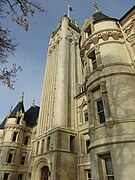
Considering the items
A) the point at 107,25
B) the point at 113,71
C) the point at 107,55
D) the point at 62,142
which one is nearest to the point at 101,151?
the point at 113,71

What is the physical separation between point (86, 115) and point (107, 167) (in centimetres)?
1088

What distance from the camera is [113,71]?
1047 centimetres

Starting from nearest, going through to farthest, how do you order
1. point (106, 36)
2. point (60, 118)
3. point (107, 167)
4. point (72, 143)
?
point (107, 167) < point (106, 36) < point (72, 143) < point (60, 118)

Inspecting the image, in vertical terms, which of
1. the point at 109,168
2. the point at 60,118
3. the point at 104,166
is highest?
the point at 60,118

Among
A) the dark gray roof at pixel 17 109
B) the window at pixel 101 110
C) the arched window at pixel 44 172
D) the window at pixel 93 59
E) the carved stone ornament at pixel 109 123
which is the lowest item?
the arched window at pixel 44 172

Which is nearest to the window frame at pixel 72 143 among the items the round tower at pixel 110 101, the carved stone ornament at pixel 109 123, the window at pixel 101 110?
Answer: the round tower at pixel 110 101

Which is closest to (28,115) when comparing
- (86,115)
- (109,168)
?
(86,115)

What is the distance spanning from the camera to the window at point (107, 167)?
7938 mm

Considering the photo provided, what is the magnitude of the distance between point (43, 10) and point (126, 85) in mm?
7520

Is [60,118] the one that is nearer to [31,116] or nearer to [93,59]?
[93,59]

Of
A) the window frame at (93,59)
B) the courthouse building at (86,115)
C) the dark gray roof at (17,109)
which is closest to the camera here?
the courthouse building at (86,115)

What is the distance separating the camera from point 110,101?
9.52 meters

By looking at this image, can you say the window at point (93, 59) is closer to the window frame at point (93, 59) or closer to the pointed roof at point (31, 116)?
the window frame at point (93, 59)

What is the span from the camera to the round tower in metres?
7.76
